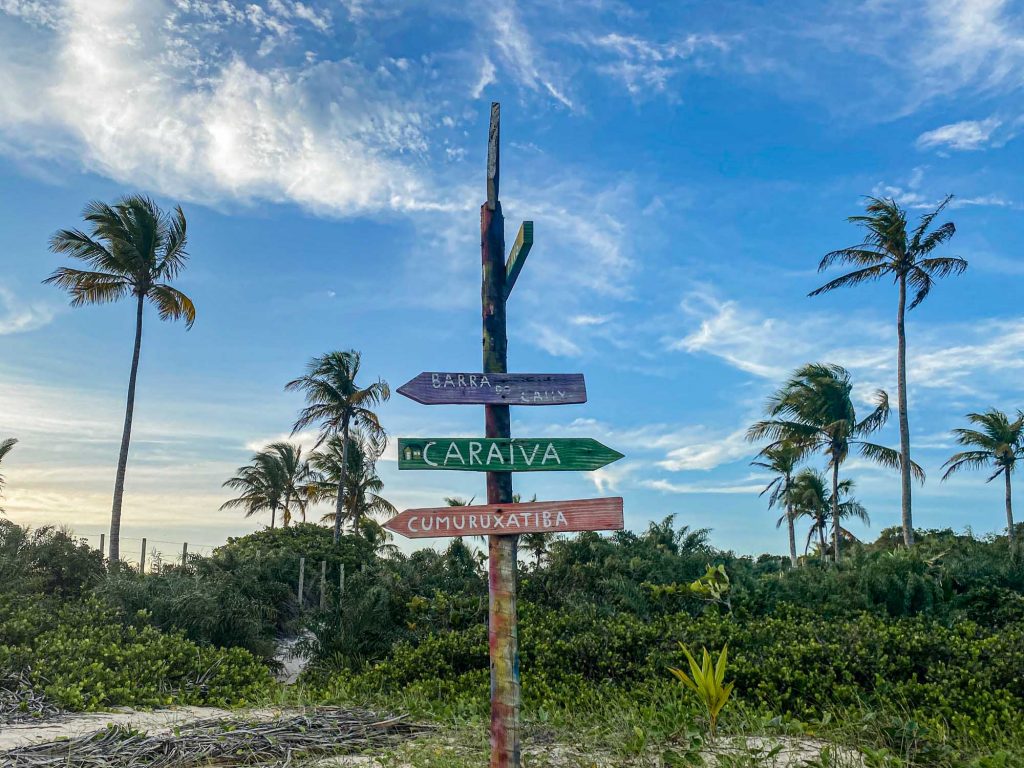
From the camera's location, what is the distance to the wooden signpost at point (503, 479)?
227 inches

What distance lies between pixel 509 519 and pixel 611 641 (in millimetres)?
5930

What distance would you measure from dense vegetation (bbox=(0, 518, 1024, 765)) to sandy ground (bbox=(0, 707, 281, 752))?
0.57 metres

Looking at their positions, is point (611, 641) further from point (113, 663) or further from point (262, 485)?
point (262, 485)

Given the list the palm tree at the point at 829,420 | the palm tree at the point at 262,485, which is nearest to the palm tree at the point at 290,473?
the palm tree at the point at 262,485

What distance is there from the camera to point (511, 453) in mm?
5902

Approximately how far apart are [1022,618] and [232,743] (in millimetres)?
11752

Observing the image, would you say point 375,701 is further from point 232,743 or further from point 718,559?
point 718,559

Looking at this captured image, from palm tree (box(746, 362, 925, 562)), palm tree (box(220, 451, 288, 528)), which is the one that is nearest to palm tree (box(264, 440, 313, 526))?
palm tree (box(220, 451, 288, 528))

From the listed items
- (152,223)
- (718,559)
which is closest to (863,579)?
(718,559)

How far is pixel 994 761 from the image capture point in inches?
238

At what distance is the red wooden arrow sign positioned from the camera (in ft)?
18.8

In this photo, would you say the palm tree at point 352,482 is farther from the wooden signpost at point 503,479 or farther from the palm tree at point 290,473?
the wooden signpost at point 503,479

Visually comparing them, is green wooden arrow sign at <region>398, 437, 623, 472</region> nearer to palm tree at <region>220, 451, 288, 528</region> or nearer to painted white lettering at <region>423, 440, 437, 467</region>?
painted white lettering at <region>423, 440, 437, 467</region>

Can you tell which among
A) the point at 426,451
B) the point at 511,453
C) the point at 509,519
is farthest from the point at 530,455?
the point at 426,451
